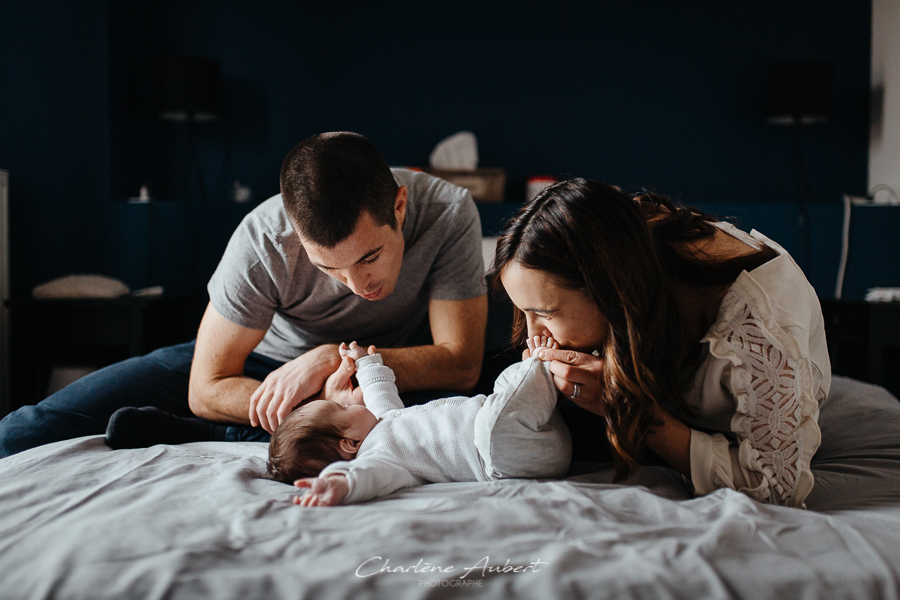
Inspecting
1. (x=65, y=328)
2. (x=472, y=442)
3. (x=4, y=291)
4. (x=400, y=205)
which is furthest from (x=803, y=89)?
(x=4, y=291)

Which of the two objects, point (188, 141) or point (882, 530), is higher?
point (188, 141)

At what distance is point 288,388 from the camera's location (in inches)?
55.5

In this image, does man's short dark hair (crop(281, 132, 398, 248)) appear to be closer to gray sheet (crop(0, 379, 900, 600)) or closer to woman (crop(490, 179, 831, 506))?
woman (crop(490, 179, 831, 506))

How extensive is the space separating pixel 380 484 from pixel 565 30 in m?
3.55

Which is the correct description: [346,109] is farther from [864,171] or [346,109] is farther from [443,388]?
[864,171]

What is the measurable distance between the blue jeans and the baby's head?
251 millimetres

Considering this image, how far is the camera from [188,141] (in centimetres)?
375

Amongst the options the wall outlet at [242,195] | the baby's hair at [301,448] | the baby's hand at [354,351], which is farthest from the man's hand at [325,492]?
the wall outlet at [242,195]

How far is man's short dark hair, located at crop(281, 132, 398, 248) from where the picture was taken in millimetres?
1332

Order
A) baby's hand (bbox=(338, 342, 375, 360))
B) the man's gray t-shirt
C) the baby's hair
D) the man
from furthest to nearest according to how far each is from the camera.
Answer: the man's gray t-shirt → baby's hand (bbox=(338, 342, 375, 360)) → the man → the baby's hair

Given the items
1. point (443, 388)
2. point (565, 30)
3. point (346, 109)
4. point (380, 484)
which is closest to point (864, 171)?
point (565, 30)

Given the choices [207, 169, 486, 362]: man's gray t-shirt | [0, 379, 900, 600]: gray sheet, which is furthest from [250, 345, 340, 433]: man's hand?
[0, 379, 900, 600]: gray sheet

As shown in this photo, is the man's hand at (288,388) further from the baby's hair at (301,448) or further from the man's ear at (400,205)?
the man's ear at (400,205)

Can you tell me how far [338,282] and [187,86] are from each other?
223 cm
